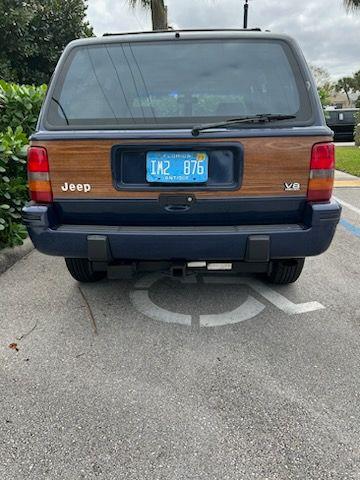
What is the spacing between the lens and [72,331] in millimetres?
2818

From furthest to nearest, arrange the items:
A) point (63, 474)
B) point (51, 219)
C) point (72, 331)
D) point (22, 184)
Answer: point (22, 184) → point (72, 331) → point (51, 219) → point (63, 474)

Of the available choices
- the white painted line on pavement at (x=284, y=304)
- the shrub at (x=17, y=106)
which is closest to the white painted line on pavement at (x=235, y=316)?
the white painted line on pavement at (x=284, y=304)

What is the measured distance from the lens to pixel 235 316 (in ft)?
9.84

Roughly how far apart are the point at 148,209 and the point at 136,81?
0.81 meters

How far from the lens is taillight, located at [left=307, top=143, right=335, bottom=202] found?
242 cm

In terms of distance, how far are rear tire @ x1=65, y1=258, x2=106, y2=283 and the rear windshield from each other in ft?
3.62

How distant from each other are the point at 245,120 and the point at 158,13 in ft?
34.9

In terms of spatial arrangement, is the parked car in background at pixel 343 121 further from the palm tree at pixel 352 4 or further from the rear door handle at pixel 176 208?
the rear door handle at pixel 176 208

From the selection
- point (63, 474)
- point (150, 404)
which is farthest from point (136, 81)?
point (63, 474)

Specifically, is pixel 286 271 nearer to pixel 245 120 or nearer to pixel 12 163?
pixel 245 120

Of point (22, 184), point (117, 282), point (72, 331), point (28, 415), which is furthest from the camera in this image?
point (22, 184)

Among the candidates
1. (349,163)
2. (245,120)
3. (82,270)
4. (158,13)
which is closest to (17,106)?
(82,270)

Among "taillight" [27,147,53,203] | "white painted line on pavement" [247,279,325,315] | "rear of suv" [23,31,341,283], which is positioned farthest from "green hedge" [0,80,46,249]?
"white painted line on pavement" [247,279,325,315]

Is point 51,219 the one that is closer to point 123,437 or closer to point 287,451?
point 123,437
